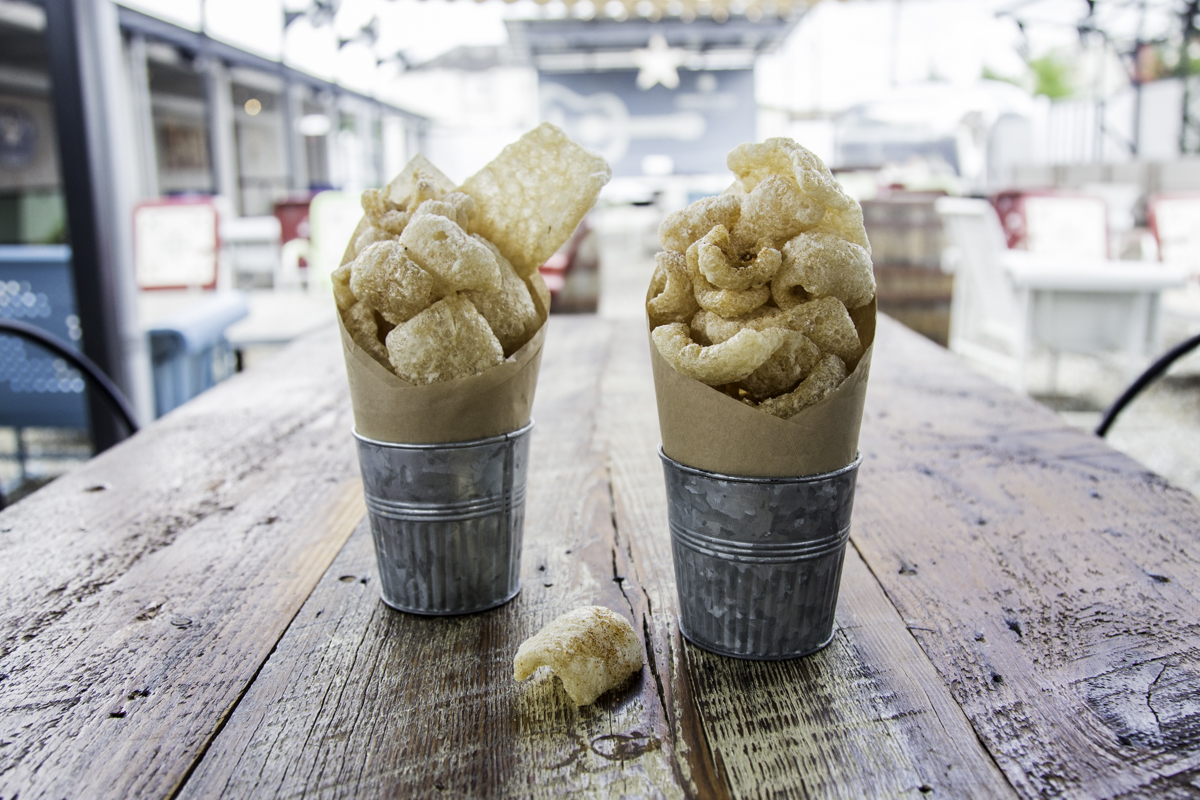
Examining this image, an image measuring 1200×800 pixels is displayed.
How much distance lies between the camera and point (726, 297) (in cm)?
70

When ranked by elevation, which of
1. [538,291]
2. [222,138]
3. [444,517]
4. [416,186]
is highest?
[222,138]

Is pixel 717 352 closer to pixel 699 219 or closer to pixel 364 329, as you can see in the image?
pixel 699 219

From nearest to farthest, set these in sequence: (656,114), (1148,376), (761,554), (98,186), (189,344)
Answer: (761,554), (1148,376), (189,344), (98,186), (656,114)

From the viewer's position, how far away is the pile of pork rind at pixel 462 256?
769 millimetres

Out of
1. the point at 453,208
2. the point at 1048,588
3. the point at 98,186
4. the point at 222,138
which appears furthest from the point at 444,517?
the point at 222,138

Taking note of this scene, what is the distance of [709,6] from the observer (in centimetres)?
906

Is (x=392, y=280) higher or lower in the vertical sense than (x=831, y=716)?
higher

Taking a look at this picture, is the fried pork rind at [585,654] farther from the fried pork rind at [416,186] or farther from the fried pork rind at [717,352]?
the fried pork rind at [416,186]

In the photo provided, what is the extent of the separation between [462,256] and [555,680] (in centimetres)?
37

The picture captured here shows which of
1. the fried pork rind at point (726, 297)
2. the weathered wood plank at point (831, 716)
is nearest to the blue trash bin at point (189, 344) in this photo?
the weathered wood plank at point (831, 716)

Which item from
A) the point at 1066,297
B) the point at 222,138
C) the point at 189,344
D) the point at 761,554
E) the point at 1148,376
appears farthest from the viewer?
the point at 222,138

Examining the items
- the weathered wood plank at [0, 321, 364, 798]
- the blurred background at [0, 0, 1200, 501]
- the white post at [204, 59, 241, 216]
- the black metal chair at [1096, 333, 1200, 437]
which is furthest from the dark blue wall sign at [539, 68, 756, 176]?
the weathered wood plank at [0, 321, 364, 798]

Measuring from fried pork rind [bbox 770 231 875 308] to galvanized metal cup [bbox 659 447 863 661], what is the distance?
15cm

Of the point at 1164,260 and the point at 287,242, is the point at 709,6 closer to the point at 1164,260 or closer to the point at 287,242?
the point at 287,242
